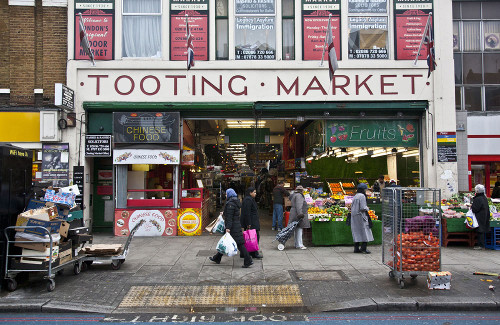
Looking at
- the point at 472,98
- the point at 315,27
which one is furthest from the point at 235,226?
the point at 472,98

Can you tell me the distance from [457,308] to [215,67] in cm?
992

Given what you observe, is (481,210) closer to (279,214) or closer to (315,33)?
(279,214)

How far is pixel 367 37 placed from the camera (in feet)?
44.5

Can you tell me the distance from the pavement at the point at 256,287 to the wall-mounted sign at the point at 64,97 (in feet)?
18.0

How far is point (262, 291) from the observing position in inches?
282

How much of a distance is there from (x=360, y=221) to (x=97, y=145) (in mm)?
8673

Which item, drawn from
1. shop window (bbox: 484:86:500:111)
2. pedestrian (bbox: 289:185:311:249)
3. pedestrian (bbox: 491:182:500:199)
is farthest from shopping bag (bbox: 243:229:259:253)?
shop window (bbox: 484:86:500:111)

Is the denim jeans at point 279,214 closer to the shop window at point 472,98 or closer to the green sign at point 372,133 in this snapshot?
the green sign at point 372,133

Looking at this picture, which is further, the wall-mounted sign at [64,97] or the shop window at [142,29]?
the shop window at [142,29]

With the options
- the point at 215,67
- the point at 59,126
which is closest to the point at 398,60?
the point at 215,67

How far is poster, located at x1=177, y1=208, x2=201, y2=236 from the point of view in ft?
43.4

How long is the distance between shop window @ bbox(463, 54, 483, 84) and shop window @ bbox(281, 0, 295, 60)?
21.2 ft

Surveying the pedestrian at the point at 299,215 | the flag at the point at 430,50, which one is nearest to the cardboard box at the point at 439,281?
the pedestrian at the point at 299,215

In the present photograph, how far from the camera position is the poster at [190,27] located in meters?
13.3
